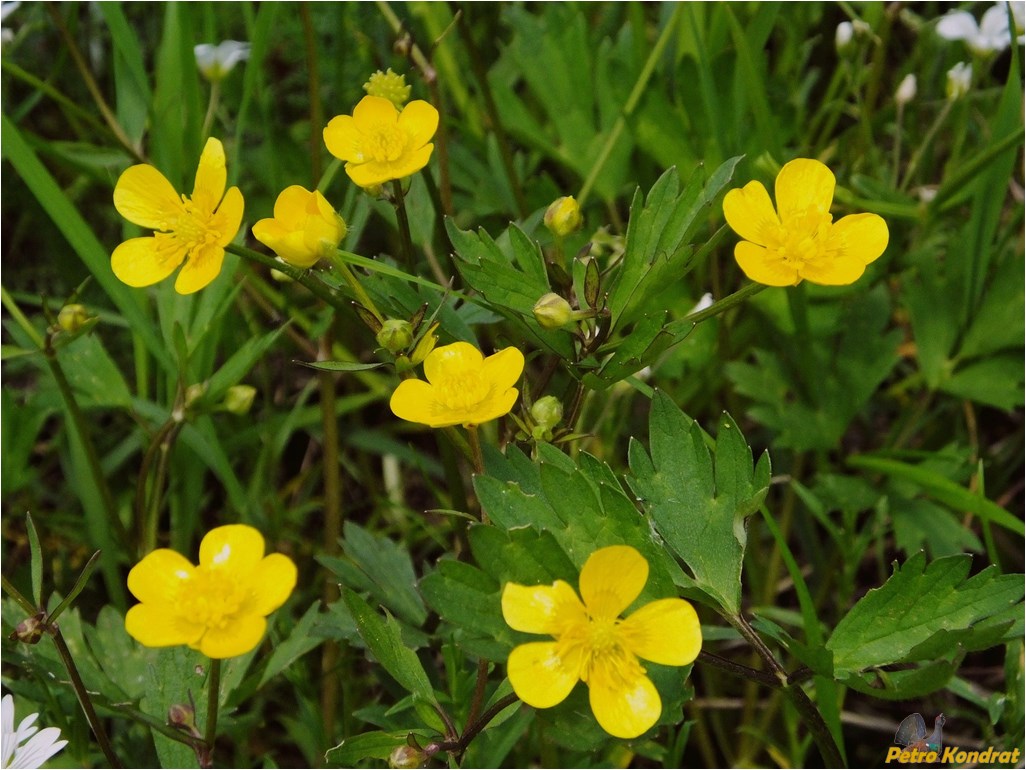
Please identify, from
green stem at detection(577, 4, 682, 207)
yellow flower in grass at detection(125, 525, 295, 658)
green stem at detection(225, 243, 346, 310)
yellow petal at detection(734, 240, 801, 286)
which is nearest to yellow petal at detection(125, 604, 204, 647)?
yellow flower in grass at detection(125, 525, 295, 658)

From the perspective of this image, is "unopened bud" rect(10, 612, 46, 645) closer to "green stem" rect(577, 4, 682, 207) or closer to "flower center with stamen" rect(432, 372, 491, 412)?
"flower center with stamen" rect(432, 372, 491, 412)

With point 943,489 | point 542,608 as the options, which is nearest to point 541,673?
point 542,608

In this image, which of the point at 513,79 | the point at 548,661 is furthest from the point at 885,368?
the point at 548,661

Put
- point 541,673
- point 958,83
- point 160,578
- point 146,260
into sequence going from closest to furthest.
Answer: point 541,673
point 160,578
point 146,260
point 958,83

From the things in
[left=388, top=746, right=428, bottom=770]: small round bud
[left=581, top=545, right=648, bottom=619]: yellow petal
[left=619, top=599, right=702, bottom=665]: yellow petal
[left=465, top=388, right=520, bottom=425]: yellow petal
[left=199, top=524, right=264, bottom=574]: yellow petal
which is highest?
[left=465, top=388, right=520, bottom=425]: yellow petal

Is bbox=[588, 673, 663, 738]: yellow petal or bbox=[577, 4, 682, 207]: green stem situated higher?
bbox=[577, 4, 682, 207]: green stem

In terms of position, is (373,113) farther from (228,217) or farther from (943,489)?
(943,489)
